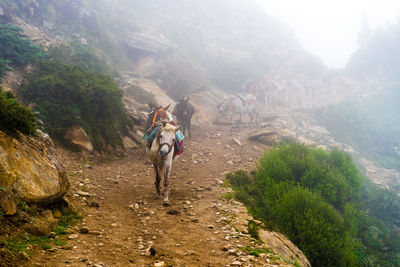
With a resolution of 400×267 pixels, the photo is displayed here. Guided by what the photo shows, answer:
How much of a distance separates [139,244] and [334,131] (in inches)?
1098

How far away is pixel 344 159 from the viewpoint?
13.1m

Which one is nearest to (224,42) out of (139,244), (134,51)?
(134,51)

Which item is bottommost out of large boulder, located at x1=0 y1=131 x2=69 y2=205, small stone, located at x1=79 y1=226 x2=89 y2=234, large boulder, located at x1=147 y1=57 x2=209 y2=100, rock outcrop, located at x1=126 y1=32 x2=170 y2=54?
small stone, located at x1=79 y1=226 x2=89 y2=234

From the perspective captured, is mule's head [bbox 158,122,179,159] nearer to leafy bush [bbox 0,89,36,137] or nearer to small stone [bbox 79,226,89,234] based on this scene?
small stone [bbox 79,226,89,234]

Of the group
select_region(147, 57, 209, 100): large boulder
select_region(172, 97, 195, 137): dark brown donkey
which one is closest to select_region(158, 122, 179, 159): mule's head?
select_region(172, 97, 195, 137): dark brown donkey

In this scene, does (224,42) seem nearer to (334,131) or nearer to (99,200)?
(334,131)

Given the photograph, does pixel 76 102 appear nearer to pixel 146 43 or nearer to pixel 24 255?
pixel 24 255

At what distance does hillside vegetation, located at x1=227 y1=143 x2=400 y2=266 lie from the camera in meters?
6.22

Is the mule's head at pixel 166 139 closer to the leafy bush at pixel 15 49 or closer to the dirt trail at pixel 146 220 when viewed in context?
the dirt trail at pixel 146 220

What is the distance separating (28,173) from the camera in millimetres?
3463

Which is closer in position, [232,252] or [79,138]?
[232,252]

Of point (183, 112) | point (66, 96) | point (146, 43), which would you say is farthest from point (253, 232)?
point (146, 43)

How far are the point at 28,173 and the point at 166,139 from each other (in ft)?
9.95

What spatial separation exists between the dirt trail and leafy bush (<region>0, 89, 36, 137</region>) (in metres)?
1.84
